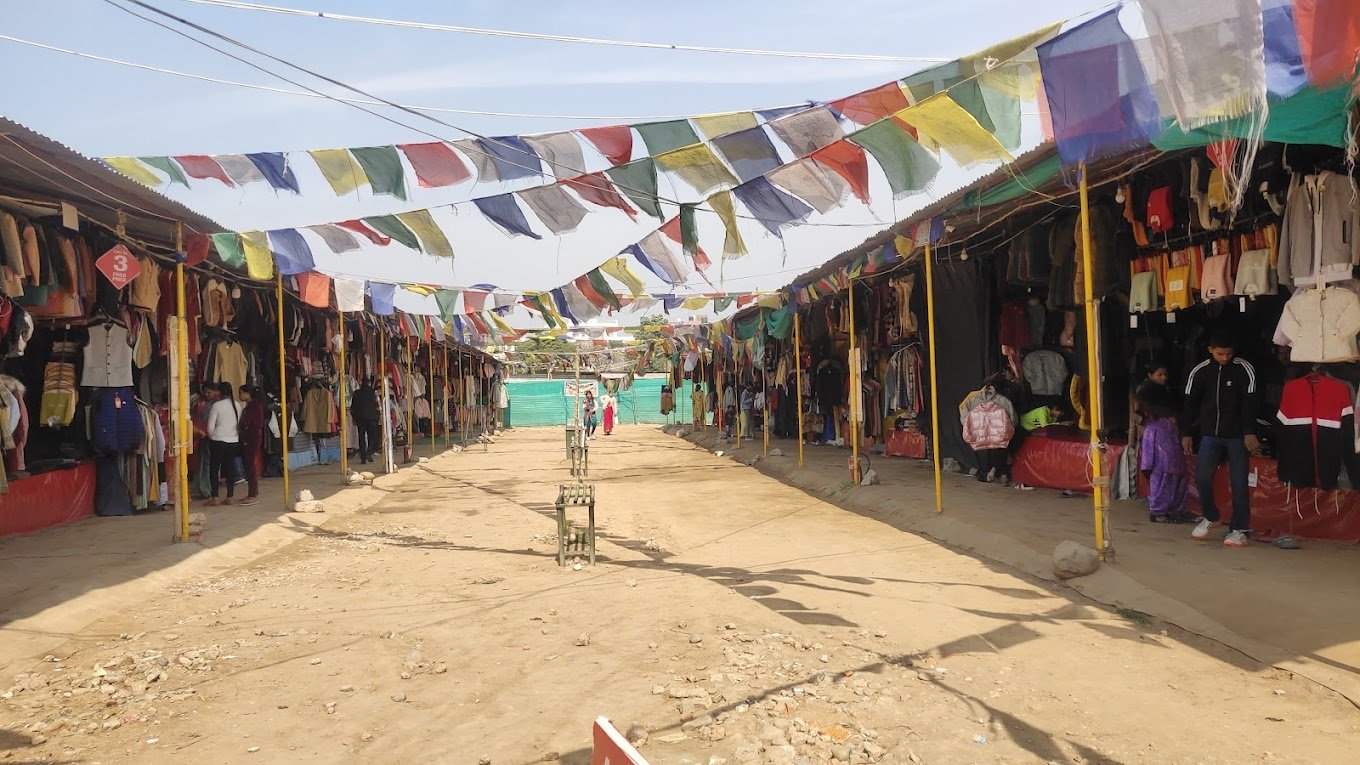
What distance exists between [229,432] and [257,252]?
288 centimetres

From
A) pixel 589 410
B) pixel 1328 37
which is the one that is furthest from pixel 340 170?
pixel 589 410

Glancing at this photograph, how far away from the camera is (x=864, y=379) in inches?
610

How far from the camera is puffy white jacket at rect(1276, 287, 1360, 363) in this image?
543 centimetres

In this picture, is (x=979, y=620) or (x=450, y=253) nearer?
(x=979, y=620)

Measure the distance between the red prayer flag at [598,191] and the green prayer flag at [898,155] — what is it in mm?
2675

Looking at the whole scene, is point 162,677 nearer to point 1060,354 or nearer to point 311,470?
point 1060,354

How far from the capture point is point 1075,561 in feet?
19.1

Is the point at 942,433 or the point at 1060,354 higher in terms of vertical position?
the point at 1060,354

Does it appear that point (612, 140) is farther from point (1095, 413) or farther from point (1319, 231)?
point (1319, 231)

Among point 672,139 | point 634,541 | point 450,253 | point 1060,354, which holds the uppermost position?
point 672,139

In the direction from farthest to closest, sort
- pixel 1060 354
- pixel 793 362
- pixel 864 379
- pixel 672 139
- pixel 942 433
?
pixel 793 362 < pixel 864 379 < pixel 942 433 < pixel 1060 354 < pixel 672 139

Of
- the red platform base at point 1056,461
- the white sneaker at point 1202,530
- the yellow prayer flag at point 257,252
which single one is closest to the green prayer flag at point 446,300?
the yellow prayer flag at point 257,252

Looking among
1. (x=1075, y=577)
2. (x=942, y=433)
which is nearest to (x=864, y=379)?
(x=942, y=433)

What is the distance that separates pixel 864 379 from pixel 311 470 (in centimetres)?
1050
